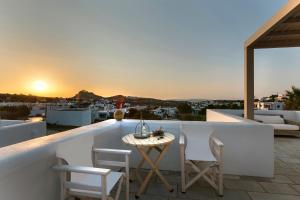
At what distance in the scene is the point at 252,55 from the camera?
486 cm

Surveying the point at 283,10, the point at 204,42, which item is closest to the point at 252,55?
the point at 283,10

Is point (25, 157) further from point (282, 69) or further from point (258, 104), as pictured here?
point (258, 104)

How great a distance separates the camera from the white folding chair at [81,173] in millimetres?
1582

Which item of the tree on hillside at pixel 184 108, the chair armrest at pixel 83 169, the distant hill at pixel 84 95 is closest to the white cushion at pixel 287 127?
the tree on hillside at pixel 184 108

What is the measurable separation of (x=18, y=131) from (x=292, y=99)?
994cm

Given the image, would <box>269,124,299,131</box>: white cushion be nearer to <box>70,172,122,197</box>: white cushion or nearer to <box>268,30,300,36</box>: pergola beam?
<box>268,30,300,36</box>: pergola beam

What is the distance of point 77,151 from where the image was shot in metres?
1.95

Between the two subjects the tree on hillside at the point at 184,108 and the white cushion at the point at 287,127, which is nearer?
the white cushion at the point at 287,127

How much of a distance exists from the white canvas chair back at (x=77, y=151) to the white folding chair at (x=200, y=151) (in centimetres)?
117

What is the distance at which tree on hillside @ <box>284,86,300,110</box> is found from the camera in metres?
8.02

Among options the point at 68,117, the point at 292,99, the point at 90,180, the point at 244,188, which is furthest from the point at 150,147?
the point at 292,99

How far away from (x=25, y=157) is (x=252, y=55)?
16.9ft

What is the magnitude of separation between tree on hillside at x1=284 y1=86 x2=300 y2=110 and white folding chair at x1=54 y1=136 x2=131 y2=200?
8.58m

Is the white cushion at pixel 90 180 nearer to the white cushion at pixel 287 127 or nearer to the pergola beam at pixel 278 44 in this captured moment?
the pergola beam at pixel 278 44
